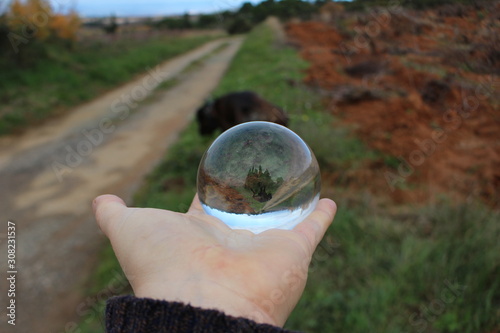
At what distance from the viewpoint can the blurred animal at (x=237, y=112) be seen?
709 centimetres

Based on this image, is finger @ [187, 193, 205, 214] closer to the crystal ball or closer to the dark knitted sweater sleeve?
the crystal ball

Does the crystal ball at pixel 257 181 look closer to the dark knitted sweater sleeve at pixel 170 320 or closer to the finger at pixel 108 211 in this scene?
the finger at pixel 108 211

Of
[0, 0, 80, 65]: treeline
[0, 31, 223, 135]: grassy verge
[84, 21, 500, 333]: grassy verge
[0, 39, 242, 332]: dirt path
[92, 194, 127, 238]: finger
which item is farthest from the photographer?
[0, 0, 80, 65]: treeline

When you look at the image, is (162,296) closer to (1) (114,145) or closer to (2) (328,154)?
(2) (328,154)

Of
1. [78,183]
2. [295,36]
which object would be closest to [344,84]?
[78,183]

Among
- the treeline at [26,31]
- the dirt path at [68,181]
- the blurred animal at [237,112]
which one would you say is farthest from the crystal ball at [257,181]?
the treeline at [26,31]

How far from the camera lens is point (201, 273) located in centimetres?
166

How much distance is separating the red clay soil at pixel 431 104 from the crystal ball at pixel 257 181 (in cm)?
194

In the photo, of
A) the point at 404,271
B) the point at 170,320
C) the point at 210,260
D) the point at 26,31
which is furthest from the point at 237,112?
the point at 26,31

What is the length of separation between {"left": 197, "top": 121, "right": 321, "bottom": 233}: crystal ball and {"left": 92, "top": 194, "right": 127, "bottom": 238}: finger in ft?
1.45

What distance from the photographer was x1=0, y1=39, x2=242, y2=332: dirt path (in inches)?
191

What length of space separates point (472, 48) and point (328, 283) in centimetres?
235

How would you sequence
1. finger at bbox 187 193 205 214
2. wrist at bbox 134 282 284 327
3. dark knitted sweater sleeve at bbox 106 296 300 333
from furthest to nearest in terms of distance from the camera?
finger at bbox 187 193 205 214 < wrist at bbox 134 282 284 327 < dark knitted sweater sleeve at bbox 106 296 300 333

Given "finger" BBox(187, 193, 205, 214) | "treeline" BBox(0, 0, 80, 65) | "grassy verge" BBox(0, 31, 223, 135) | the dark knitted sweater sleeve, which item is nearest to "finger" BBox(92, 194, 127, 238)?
"finger" BBox(187, 193, 205, 214)
